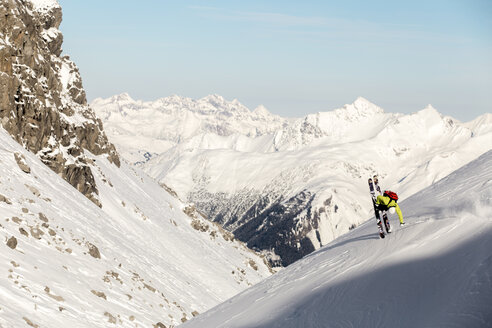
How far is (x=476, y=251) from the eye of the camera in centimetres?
1282

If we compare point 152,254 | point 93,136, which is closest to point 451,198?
point 152,254

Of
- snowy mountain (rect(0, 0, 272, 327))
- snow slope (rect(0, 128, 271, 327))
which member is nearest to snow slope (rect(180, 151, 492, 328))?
snow slope (rect(0, 128, 271, 327))

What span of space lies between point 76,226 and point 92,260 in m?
6.61

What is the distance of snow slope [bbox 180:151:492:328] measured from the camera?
37.7 feet

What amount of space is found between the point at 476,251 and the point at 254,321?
6850 millimetres

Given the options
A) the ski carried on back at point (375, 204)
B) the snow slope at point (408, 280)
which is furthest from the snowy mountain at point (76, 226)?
the ski carried on back at point (375, 204)

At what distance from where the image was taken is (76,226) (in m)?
41.5

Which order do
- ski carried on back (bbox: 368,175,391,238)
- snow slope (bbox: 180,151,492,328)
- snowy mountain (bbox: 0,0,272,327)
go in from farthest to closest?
snowy mountain (bbox: 0,0,272,327)
ski carried on back (bbox: 368,175,391,238)
snow slope (bbox: 180,151,492,328)

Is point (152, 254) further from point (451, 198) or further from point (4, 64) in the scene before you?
point (451, 198)

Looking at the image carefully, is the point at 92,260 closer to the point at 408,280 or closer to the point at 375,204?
the point at 375,204

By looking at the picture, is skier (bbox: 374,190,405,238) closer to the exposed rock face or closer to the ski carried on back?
the ski carried on back

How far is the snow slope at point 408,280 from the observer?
11492 mm

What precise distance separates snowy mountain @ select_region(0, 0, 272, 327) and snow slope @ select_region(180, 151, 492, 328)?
780 centimetres

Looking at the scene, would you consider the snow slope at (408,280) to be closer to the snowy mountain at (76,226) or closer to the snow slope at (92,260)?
the snow slope at (92,260)
